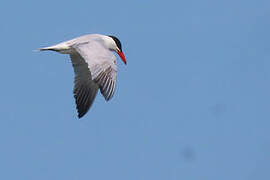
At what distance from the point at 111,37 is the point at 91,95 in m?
1.88

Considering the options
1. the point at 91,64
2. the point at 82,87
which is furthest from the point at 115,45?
the point at 91,64

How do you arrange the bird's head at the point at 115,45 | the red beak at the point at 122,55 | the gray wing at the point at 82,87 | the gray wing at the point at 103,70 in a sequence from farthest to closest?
the bird's head at the point at 115,45
the red beak at the point at 122,55
the gray wing at the point at 82,87
the gray wing at the point at 103,70

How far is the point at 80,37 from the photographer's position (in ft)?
50.4

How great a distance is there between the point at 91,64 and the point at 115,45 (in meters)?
A: 3.29

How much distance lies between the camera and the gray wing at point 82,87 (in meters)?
15.4

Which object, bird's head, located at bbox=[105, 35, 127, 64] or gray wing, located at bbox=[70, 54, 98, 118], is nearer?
gray wing, located at bbox=[70, 54, 98, 118]

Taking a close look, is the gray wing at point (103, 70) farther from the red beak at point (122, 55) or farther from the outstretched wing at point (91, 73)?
the red beak at point (122, 55)

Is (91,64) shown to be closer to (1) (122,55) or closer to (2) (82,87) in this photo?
(2) (82,87)

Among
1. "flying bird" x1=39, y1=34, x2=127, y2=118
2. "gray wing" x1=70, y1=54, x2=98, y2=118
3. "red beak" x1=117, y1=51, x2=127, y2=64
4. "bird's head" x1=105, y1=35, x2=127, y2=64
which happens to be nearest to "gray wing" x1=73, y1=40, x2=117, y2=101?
"flying bird" x1=39, y1=34, x2=127, y2=118

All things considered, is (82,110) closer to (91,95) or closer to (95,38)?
(91,95)

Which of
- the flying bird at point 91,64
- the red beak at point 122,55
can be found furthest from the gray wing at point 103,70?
the red beak at point 122,55

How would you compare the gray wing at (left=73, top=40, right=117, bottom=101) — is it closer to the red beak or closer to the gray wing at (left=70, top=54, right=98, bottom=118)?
the gray wing at (left=70, top=54, right=98, bottom=118)

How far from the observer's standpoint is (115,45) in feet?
54.2

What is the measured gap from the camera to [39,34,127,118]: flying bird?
1326 centimetres
